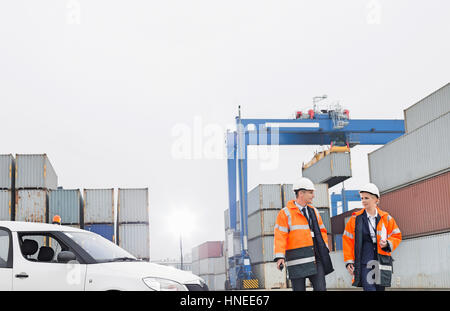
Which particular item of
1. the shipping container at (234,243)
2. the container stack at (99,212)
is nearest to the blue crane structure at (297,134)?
the shipping container at (234,243)

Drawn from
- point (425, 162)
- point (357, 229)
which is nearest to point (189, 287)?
point (357, 229)

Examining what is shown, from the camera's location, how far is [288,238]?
21.2 ft

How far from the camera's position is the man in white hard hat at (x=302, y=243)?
20.6 feet

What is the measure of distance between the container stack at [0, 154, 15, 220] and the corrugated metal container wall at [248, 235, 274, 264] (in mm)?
16952

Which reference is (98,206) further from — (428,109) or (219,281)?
(219,281)

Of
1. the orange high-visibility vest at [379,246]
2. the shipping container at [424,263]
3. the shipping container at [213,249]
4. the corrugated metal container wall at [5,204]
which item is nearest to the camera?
the orange high-visibility vest at [379,246]

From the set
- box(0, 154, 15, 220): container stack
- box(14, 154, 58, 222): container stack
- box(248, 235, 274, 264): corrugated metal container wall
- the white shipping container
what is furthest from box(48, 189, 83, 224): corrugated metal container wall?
the white shipping container

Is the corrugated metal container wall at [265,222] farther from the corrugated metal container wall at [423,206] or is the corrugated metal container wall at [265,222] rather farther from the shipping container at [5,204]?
the shipping container at [5,204]

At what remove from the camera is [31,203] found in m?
25.3

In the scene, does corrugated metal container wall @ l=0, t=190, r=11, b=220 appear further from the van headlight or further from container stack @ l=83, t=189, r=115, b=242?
the van headlight

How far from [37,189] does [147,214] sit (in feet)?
17.4

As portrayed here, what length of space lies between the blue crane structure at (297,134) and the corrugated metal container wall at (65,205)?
11.7 m

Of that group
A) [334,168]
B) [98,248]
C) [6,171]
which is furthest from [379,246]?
[334,168]
